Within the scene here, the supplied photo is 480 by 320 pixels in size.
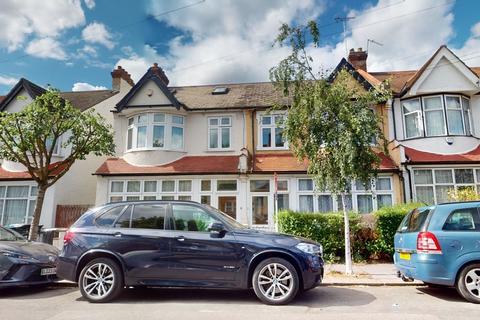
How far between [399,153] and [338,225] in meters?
5.99

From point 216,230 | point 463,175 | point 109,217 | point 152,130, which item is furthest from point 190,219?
point 463,175

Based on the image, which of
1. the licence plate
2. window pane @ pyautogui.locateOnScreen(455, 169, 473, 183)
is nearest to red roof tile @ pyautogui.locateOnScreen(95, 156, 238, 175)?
the licence plate

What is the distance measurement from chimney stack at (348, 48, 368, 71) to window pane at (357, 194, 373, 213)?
780 centimetres

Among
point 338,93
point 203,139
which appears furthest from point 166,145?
point 338,93

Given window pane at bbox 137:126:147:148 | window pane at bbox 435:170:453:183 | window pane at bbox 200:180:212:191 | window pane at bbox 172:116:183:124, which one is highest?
window pane at bbox 172:116:183:124

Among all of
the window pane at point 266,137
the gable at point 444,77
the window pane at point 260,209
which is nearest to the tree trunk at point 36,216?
the window pane at point 260,209

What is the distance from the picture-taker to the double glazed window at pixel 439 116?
1583 cm

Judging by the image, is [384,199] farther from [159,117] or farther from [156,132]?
[159,117]

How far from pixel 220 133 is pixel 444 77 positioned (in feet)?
34.3

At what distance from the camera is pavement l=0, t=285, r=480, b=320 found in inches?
214

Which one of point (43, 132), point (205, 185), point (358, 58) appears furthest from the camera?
point (358, 58)

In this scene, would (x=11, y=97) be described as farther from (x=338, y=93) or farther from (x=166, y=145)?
(x=338, y=93)

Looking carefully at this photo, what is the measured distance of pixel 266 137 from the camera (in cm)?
1728

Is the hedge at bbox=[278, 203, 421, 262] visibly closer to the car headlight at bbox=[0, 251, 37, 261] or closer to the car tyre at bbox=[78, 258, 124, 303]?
the car tyre at bbox=[78, 258, 124, 303]
